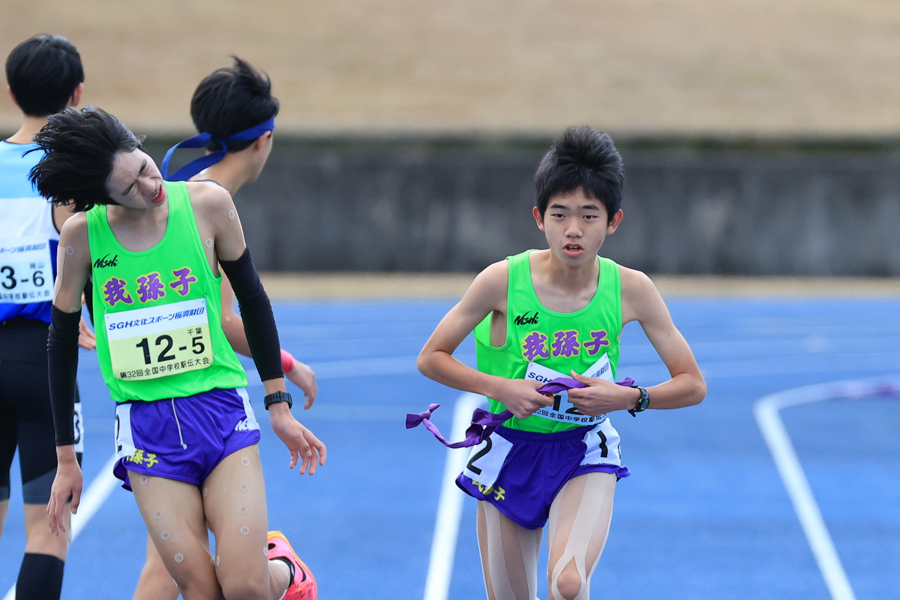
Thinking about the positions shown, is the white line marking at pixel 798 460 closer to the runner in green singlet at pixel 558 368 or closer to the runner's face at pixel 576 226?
the runner in green singlet at pixel 558 368

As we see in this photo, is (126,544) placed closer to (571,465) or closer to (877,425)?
(571,465)

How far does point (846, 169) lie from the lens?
66.5 feet

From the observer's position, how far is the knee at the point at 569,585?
136 inches

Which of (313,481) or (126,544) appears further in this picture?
(313,481)

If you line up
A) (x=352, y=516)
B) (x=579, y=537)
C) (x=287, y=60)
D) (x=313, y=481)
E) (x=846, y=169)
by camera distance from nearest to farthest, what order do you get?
(x=579, y=537) → (x=352, y=516) → (x=313, y=481) → (x=846, y=169) → (x=287, y=60)

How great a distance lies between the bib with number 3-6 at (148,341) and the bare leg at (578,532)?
1279mm

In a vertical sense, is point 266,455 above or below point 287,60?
below

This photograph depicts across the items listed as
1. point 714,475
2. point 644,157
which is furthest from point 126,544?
point 644,157

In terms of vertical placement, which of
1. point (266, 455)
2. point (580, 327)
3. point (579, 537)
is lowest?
point (266, 455)

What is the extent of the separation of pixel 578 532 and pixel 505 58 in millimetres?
27072

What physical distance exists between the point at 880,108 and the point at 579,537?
26260 millimetres

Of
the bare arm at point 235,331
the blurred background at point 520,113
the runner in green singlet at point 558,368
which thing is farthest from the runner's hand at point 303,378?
the blurred background at point 520,113

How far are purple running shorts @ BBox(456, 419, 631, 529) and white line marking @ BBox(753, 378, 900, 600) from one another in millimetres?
1966

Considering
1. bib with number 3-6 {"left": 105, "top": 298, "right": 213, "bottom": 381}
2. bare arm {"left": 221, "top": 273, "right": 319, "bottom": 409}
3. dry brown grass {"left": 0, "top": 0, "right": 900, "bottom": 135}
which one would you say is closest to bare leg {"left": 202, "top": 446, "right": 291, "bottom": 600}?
bib with number 3-6 {"left": 105, "top": 298, "right": 213, "bottom": 381}
